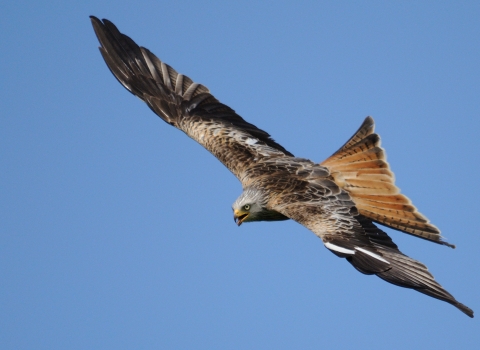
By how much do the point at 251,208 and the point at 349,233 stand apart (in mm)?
1562

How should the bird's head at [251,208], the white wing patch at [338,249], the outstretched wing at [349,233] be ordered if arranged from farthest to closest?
the bird's head at [251,208] < the white wing patch at [338,249] < the outstretched wing at [349,233]

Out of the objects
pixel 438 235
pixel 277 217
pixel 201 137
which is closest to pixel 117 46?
pixel 201 137

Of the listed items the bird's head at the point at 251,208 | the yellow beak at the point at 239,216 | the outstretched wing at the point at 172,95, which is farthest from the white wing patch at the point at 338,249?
the outstretched wing at the point at 172,95

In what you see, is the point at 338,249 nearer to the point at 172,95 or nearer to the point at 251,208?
the point at 251,208

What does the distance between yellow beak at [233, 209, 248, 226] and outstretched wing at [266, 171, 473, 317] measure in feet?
1.52

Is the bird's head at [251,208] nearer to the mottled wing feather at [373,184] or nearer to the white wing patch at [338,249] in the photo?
the mottled wing feather at [373,184]

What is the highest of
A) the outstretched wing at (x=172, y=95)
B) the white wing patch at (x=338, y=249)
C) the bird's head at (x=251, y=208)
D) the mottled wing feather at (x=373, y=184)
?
the outstretched wing at (x=172, y=95)

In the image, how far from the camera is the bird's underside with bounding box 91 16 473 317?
31.5 ft

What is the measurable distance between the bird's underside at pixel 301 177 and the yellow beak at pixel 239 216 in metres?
0.02

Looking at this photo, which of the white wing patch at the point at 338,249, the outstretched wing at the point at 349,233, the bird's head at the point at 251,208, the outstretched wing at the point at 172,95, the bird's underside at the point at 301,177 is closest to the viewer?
the outstretched wing at the point at 349,233

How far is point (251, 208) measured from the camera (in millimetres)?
10914

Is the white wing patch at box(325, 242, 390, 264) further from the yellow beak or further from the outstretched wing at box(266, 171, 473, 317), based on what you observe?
the yellow beak

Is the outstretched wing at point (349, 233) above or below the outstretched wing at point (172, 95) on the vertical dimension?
below

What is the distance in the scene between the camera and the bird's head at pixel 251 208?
35.7 feet
